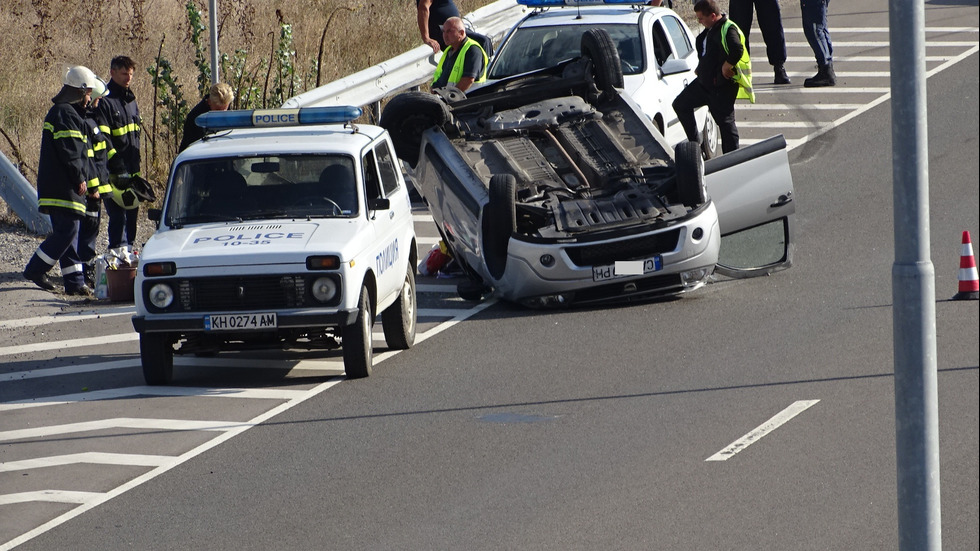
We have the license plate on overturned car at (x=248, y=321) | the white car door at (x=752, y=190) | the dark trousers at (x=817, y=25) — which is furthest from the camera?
the dark trousers at (x=817, y=25)

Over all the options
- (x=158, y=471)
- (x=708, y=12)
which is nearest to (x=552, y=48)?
(x=708, y=12)

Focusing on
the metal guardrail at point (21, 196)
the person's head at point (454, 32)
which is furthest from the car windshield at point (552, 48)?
the metal guardrail at point (21, 196)

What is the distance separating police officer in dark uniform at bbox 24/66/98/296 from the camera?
14297mm

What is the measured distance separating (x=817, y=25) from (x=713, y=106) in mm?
5832

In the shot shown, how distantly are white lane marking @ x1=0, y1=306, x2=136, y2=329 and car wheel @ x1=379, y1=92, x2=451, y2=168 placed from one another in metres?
3.08

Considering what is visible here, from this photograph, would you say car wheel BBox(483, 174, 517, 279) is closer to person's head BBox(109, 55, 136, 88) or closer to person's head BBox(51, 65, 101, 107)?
person's head BBox(51, 65, 101, 107)

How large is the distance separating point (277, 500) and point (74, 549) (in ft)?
3.99

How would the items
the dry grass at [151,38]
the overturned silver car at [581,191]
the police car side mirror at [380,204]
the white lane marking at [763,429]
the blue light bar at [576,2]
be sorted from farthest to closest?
the dry grass at [151,38] < the blue light bar at [576,2] < the overturned silver car at [581,191] < the police car side mirror at [380,204] < the white lane marking at [763,429]

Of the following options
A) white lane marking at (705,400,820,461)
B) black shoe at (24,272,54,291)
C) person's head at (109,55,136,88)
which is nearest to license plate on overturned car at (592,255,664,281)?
white lane marking at (705,400,820,461)

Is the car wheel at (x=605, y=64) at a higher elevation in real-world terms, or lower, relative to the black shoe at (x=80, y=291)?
higher

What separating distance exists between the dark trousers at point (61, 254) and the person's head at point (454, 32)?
4747mm

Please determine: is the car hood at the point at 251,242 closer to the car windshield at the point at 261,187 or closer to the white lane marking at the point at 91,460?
the car windshield at the point at 261,187

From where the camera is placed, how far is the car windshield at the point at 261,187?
39.3ft

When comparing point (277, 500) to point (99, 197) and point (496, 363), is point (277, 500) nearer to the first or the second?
point (496, 363)
